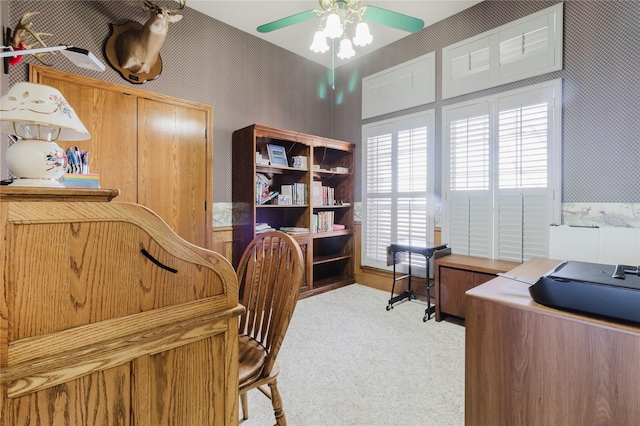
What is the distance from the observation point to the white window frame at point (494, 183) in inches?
107

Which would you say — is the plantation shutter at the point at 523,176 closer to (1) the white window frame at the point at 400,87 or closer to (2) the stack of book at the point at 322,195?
(1) the white window frame at the point at 400,87

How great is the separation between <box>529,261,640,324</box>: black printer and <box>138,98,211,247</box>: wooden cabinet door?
9.05 ft

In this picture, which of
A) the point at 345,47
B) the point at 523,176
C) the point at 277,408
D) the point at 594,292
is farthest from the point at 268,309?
the point at 523,176

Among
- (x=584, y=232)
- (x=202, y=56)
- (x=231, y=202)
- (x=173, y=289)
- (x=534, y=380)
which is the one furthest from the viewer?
(x=231, y=202)

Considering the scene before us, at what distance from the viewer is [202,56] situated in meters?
3.27

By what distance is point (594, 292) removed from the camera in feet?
3.59

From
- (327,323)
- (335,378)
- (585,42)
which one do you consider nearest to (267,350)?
(335,378)

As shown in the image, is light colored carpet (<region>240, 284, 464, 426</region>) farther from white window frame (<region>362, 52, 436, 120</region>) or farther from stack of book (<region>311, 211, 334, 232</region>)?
white window frame (<region>362, 52, 436, 120</region>)

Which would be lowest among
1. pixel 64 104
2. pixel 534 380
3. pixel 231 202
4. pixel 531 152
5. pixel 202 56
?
pixel 534 380

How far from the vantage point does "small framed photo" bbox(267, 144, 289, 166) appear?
3568 millimetres

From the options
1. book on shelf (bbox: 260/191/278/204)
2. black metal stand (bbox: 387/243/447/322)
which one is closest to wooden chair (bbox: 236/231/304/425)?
book on shelf (bbox: 260/191/278/204)

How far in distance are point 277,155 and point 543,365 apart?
3.10 meters

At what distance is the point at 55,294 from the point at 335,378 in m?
1.80

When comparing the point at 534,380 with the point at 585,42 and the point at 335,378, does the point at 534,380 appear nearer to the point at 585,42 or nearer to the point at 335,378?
the point at 335,378
